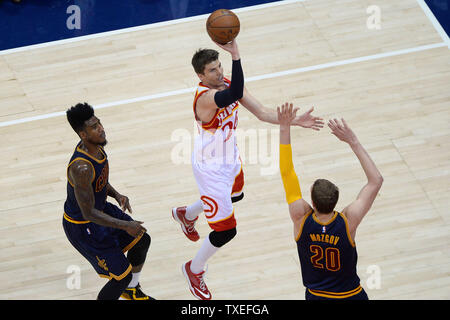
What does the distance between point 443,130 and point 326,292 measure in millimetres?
3558

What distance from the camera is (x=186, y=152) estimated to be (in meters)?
8.13

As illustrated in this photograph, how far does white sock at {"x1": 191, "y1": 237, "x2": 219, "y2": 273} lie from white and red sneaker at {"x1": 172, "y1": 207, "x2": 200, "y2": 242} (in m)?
A: 0.53

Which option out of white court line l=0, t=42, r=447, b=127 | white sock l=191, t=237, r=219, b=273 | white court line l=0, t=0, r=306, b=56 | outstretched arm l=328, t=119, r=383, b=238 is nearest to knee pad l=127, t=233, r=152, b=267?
white sock l=191, t=237, r=219, b=273

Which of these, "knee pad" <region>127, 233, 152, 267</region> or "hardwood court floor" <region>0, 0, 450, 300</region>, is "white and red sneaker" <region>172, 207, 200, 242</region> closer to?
"hardwood court floor" <region>0, 0, 450, 300</region>

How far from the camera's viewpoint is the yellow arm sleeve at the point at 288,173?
5.04 meters

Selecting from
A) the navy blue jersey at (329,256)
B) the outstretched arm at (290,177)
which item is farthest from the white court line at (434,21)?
the navy blue jersey at (329,256)

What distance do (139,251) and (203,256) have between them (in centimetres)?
58

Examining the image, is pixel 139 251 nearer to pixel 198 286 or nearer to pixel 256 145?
pixel 198 286

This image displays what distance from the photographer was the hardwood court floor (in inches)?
272

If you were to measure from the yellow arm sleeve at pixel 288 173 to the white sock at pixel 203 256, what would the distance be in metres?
1.49

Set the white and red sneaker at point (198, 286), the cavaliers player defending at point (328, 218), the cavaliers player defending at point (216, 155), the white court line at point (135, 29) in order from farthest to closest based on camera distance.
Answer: the white court line at point (135, 29), the white and red sneaker at point (198, 286), the cavaliers player defending at point (216, 155), the cavaliers player defending at point (328, 218)

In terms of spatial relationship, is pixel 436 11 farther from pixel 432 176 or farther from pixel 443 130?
pixel 432 176

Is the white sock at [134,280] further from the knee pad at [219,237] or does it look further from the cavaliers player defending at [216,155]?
the knee pad at [219,237]
